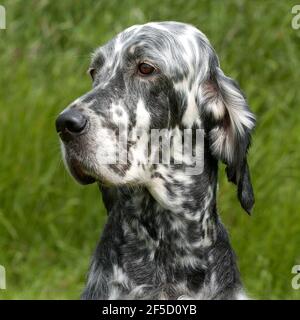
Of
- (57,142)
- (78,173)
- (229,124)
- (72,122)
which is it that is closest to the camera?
(72,122)

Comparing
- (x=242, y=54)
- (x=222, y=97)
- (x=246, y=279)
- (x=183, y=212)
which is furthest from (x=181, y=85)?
(x=242, y=54)

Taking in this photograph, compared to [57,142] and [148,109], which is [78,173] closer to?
[148,109]

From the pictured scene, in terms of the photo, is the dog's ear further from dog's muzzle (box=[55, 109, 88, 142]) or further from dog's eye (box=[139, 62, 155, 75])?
dog's muzzle (box=[55, 109, 88, 142])

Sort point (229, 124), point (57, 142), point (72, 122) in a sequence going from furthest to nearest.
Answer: point (57, 142) → point (229, 124) → point (72, 122)

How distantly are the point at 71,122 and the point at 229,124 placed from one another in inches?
32.9

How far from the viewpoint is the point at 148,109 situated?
459 cm

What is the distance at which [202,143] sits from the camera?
4734 mm

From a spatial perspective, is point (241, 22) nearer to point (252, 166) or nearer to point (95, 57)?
point (252, 166)

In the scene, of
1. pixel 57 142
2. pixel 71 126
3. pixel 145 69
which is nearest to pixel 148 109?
pixel 145 69

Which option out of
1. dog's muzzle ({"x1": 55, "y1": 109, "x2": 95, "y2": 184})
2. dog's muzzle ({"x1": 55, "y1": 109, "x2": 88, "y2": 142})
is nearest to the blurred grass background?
dog's muzzle ({"x1": 55, "y1": 109, "x2": 95, "y2": 184})

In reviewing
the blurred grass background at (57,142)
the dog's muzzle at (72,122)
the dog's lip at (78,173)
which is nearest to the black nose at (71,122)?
the dog's muzzle at (72,122)

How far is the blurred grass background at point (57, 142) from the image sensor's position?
7.13 metres

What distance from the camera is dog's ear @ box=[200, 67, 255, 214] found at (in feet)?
15.7

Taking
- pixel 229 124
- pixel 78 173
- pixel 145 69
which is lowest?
pixel 78 173
